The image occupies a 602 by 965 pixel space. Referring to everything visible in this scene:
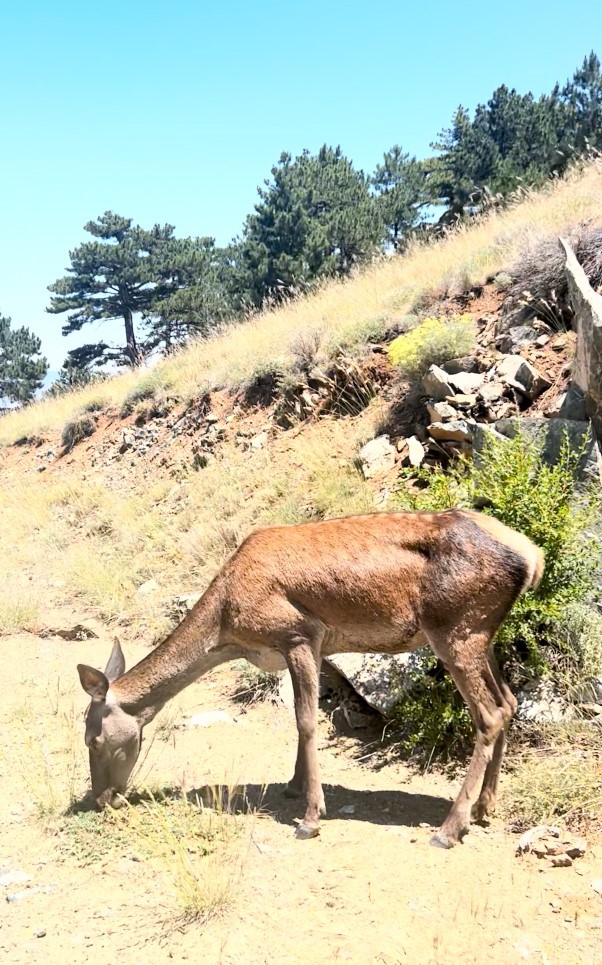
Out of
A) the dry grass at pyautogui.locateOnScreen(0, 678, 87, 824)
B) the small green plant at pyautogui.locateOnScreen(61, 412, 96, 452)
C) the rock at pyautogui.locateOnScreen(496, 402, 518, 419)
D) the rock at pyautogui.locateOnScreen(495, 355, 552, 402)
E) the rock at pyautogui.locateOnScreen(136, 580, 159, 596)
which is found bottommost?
the dry grass at pyautogui.locateOnScreen(0, 678, 87, 824)

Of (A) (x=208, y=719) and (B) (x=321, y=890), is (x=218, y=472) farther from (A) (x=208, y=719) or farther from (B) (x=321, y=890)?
(B) (x=321, y=890)

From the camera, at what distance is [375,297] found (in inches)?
650

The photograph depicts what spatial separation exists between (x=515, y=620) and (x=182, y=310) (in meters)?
36.6

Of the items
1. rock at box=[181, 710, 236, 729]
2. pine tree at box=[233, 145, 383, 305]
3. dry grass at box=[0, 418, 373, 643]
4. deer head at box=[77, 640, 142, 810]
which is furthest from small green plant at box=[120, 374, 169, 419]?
deer head at box=[77, 640, 142, 810]

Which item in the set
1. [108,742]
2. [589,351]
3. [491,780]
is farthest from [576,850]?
[589,351]

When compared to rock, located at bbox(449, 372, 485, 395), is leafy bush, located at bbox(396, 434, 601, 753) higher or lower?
lower

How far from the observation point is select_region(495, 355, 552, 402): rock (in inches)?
403

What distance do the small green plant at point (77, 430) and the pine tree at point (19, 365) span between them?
23.7 m

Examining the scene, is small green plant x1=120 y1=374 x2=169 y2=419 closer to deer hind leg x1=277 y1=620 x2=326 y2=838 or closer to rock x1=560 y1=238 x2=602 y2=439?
rock x1=560 y1=238 x2=602 y2=439

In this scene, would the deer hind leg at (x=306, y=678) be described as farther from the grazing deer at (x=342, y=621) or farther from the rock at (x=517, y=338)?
the rock at (x=517, y=338)

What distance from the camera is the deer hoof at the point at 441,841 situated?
17.5ft

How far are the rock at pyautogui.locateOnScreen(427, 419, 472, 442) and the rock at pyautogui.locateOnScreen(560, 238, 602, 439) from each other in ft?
6.26

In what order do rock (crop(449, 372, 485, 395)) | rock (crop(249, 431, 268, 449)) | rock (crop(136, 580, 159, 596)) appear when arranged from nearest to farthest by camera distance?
rock (crop(449, 372, 485, 395)) → rock (crop(136, 580, 159, 596)) → rock (crop(249, 431, 268, 449))

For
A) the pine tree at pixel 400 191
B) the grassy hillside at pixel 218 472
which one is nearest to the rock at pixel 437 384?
the grassy hillside at pixel 218 472
